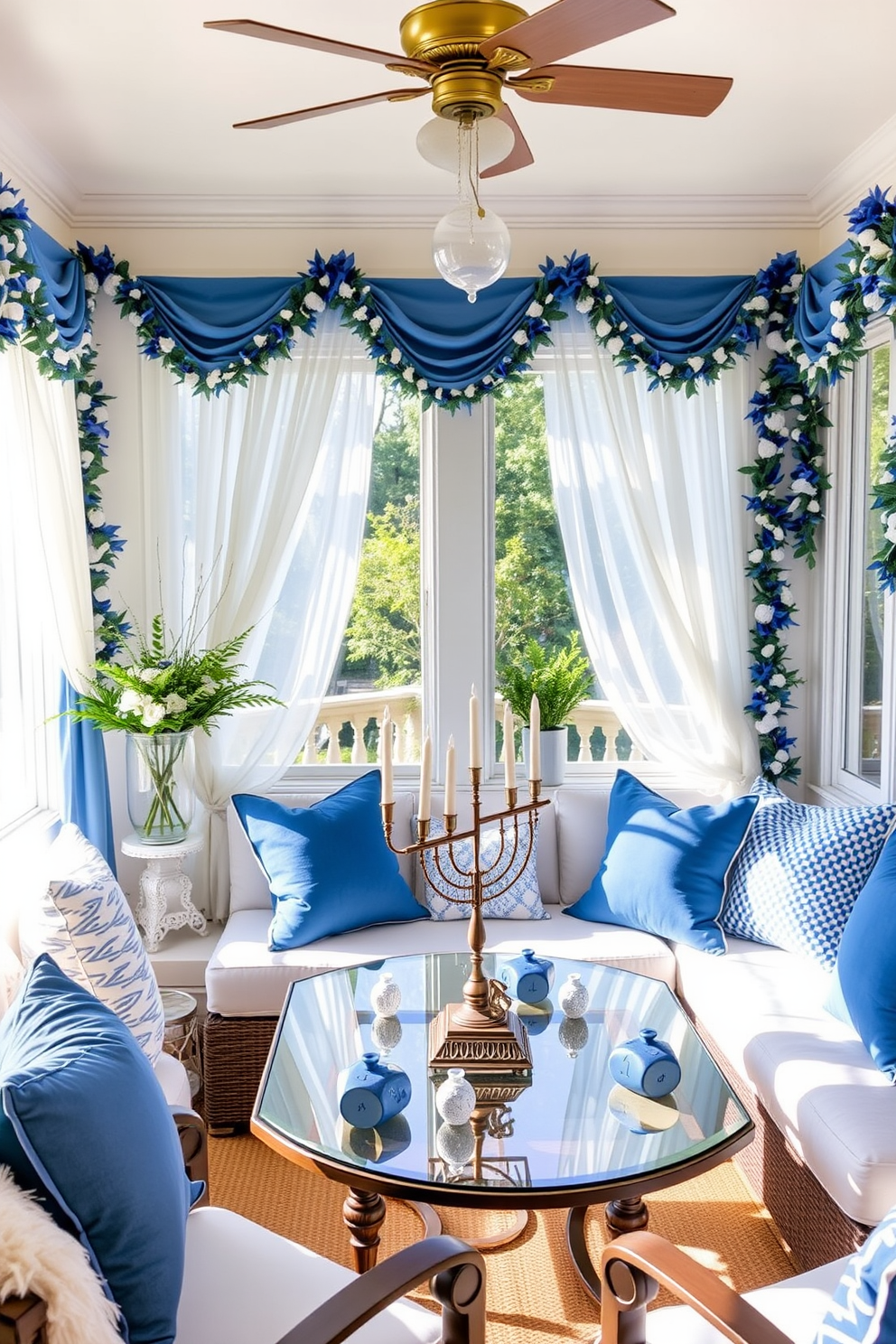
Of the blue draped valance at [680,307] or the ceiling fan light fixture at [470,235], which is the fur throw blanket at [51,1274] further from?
the blue draped valance at [680,307]

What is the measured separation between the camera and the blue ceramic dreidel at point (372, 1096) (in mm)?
2053

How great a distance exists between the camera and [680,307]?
3.90 m

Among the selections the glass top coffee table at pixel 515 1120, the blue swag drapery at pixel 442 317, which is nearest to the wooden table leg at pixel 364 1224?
the glass top coffee table at pixel 515 1120

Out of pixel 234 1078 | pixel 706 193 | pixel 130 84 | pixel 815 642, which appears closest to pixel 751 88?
pixel 706 193

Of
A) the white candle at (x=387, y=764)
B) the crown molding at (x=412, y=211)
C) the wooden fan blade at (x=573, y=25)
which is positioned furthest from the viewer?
the crown molding at (x=412, y=211)

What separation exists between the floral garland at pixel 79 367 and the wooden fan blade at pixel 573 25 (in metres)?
1.60

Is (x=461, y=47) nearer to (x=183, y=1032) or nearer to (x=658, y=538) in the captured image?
(x=658, y=538)

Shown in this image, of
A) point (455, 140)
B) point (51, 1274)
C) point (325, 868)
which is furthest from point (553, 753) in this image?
point (51, 1274)

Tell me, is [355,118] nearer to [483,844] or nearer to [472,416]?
[472,416]

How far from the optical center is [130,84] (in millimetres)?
2898

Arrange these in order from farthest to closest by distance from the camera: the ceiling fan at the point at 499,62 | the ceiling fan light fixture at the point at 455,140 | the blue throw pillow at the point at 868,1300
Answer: the ceiling fan light fixture at the point at 455,140, the ceiling fan at the point at 499,62, the blue throw pillow at the point at 868,1300

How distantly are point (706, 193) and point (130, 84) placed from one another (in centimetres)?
197

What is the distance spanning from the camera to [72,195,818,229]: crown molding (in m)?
3.80

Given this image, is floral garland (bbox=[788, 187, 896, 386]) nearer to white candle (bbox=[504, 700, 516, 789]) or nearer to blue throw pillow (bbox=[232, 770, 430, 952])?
white candle (bbox=[504, 700, 516, 789])
